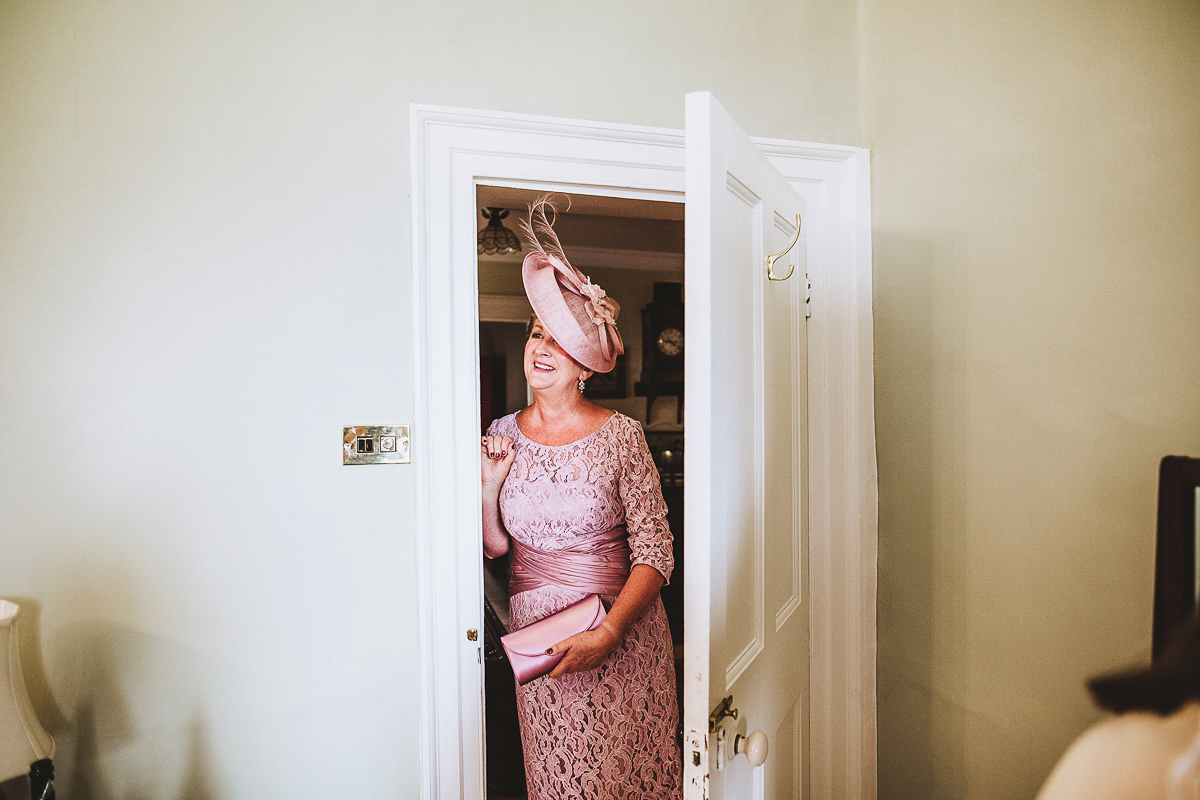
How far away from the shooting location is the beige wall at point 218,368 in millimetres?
1183

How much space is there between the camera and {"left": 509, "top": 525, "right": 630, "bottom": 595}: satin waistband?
4.73ft

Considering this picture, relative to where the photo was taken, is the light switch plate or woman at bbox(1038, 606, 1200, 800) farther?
the light switch plate

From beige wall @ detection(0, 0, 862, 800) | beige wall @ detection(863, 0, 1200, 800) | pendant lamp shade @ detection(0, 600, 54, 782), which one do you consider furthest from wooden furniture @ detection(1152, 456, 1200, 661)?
pendant lamp shade @ detection(0, 600, 54, 782)

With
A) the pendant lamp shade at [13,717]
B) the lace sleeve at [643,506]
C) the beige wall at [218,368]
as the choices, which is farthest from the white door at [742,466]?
the pendant lamp shade at [13,717]

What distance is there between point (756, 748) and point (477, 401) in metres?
0.86

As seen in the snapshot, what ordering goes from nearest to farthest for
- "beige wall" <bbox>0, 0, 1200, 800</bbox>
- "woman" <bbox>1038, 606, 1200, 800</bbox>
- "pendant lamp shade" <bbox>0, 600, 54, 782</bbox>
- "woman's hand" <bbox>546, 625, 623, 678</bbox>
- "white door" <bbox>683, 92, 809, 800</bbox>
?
"woman" <bbox>1038, 606, 1200, 800</bbox>
"white door" <bbox>683, 92, 809, 800</bbox>
"pendant lamp shade" <bbox>0, 600, 54, 782</bbox>
"beige wall" <bbox>0, 0, 1200, 800</bbox>
"woman's hand" <bbox>546, 625, 623, 678</bbox>

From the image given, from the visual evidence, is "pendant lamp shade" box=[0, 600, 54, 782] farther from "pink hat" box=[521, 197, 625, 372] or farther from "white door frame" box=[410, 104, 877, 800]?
"pink hat" box=[521, 197, 625, 372]

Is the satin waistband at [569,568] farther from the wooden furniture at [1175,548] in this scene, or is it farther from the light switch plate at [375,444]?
the wooden furniture at [1175,548]

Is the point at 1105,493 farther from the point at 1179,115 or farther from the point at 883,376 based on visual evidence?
the point at 1179,115

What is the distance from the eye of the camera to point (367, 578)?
132cm

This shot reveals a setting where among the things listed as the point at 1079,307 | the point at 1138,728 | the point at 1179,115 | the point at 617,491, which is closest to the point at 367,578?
the point at 617,491

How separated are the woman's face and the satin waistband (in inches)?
14.8

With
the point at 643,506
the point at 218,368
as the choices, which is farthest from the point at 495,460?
the point at 218,368

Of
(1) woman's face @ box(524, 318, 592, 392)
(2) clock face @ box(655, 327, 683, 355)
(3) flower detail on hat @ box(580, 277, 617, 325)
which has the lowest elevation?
(1) woman's face @ box(524, 318, 592, 392)
